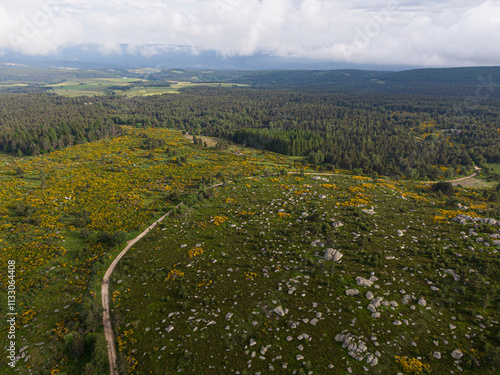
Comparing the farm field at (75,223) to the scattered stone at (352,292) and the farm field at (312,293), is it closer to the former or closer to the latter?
the farm field at (312,293)

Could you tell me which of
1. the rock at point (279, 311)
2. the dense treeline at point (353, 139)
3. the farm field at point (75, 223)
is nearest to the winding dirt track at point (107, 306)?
the farm field at point (75, 223)

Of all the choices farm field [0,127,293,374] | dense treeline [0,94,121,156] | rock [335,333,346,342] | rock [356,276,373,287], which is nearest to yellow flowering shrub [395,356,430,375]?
rock [335,333,346,342]

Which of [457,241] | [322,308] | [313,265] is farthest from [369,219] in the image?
[322,308]

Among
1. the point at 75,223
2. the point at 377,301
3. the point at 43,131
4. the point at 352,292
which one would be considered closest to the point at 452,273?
the point at 377,301

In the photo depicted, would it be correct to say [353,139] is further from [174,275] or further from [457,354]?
[174,275]

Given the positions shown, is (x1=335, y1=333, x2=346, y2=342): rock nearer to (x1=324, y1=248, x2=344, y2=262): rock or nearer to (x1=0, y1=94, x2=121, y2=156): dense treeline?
(x1=324, y1=248, x2=344, y2=262): rock

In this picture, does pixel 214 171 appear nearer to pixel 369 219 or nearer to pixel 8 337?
pixel 369 219
